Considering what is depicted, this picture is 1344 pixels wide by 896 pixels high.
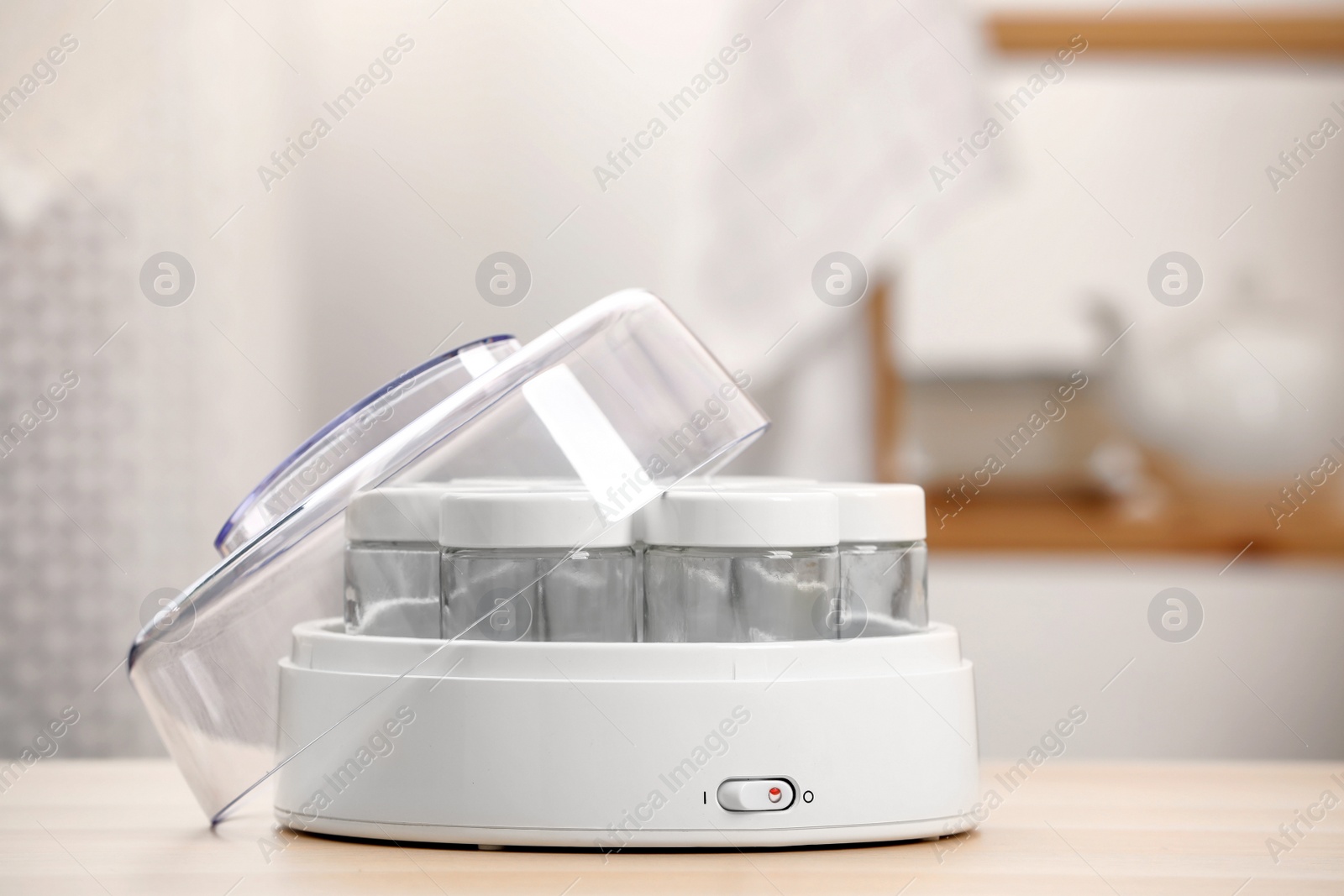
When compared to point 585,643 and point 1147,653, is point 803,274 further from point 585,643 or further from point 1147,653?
point 585,643

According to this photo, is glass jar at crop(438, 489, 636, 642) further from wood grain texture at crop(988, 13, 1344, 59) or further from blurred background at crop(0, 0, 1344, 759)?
wood grain texture at crop(988, 13, 1344, 59)

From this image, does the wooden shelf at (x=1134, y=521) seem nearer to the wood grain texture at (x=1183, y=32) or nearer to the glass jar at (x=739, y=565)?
the wood grain texture at (x=1183, y=32)

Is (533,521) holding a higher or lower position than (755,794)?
higher

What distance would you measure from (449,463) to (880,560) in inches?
6.7

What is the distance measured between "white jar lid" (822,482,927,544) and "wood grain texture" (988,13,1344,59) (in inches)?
42.4

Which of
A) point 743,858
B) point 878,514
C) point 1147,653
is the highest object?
point 878,514

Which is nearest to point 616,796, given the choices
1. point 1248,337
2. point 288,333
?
point 288,333

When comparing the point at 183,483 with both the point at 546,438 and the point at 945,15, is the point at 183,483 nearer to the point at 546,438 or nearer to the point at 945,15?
the point at 546,438

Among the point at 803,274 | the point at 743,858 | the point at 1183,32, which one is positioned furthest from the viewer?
the point at 1183,32

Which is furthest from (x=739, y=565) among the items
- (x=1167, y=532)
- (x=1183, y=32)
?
(x=1183, y=32)

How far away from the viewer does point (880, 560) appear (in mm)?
500

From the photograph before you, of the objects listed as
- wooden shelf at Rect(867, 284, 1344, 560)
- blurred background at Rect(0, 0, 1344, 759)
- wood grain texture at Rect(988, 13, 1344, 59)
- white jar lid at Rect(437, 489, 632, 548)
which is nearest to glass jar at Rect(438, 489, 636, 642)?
white jar lid at Rect(437, 489, 632, 548)

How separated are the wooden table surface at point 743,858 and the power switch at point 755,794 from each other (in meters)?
0.02

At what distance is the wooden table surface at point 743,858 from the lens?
42 cm
